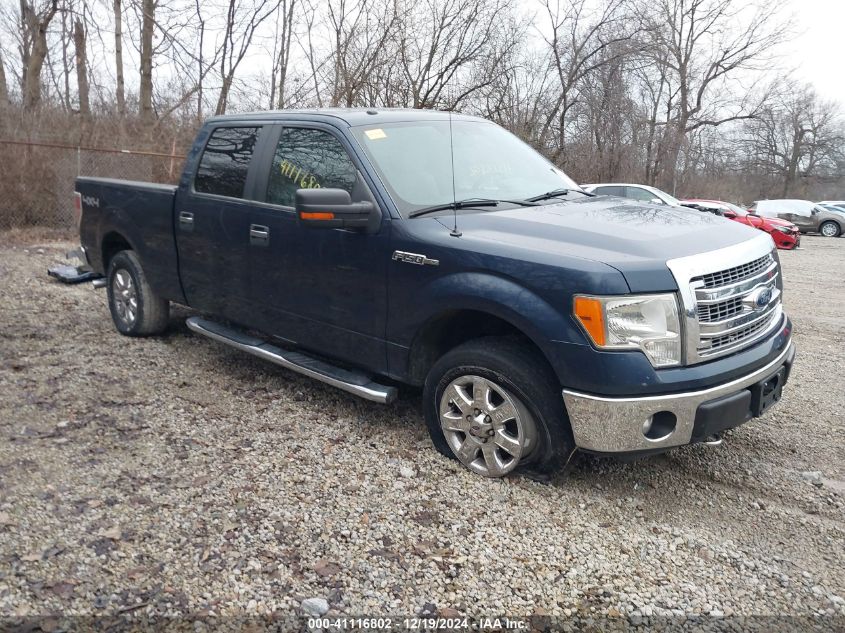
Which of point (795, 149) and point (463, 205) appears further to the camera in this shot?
point (795, 149)

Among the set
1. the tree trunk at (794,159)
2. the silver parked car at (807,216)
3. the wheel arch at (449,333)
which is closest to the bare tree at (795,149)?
the tree trunk at (794,159)

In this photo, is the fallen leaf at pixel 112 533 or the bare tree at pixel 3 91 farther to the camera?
the bare tree at pixel 3 91

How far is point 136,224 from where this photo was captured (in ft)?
18.5

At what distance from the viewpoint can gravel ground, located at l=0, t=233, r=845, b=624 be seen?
271 centimetres

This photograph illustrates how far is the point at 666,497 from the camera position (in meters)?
3.51

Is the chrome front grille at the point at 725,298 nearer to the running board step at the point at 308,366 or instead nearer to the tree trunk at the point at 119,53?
the running board step at the point at 308,366

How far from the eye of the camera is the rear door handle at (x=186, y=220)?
506cm

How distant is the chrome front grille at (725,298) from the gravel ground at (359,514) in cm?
84

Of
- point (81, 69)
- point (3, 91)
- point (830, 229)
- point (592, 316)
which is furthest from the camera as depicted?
point (830, 229)

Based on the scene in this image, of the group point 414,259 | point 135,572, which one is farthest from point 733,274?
point 135,572

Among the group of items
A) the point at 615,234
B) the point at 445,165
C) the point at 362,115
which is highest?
the point at 362,115

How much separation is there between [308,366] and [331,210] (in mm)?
1139

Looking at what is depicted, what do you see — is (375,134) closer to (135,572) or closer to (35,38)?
(135,572)

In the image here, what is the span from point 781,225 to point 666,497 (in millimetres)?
19042
